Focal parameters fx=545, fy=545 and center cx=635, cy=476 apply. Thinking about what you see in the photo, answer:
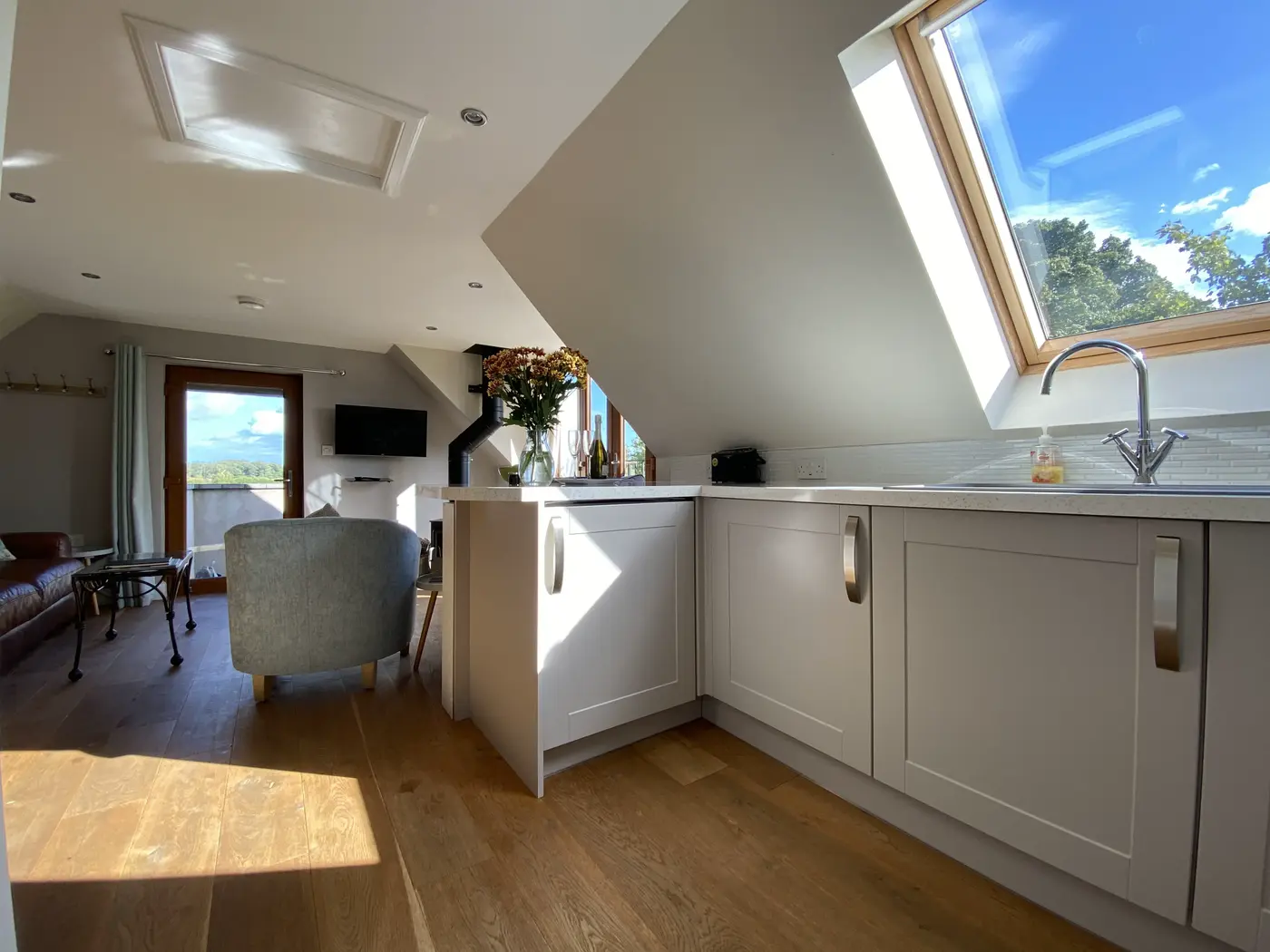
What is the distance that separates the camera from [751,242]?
1962mm

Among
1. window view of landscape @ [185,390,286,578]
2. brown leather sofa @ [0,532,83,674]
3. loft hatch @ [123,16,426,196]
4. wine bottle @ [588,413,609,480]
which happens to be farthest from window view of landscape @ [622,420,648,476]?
brown leather sofa @ [0,532,83,674]

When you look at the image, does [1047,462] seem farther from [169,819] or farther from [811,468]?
[169,819]

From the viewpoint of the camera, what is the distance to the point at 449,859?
52.4 inches

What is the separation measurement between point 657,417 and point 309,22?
6.82ft

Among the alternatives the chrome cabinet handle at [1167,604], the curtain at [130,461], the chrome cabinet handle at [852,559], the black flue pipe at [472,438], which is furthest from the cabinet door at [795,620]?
the curtain at [130,461]

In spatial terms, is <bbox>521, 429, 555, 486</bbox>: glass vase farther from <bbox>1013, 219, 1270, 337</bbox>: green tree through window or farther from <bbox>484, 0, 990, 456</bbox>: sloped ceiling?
<bbox>1013, 219, 1270, 337</bbox>: green tree through window

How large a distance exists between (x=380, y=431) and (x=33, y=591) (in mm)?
3007

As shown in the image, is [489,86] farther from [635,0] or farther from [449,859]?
[449,859]

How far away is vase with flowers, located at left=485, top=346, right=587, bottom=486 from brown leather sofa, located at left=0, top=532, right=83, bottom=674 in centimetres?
272

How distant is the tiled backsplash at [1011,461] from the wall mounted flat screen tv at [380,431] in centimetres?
435

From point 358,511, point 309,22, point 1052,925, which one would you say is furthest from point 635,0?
point 358,511

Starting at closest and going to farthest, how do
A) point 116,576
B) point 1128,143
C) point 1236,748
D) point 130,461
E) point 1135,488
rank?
point 1236,748 < point 1135,488 < point 1128,143 < point 116,576 < point 130,461

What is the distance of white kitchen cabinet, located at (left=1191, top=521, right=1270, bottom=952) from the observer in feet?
2.88

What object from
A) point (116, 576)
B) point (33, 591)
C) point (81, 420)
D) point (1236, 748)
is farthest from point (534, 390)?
point (81, 420)
